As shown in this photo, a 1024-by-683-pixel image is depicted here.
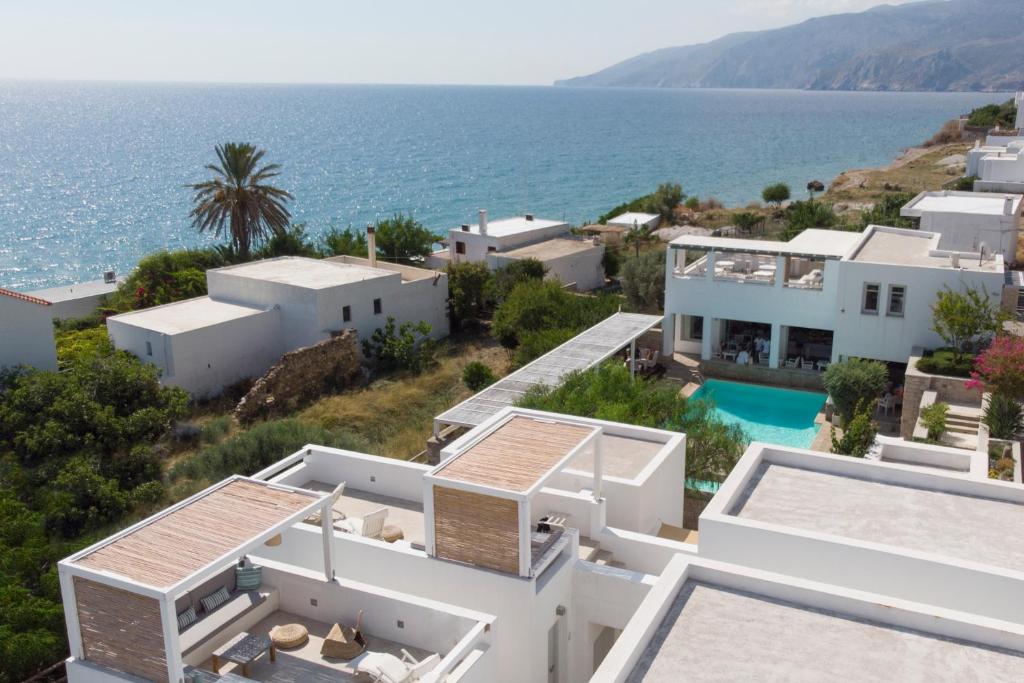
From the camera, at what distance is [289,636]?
33.9ft

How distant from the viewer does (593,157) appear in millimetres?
150500

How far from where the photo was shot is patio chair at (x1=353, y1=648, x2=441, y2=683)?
360 inches

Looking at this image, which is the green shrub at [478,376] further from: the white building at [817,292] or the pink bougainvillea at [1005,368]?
the pink bougainvillea at [1005,368]

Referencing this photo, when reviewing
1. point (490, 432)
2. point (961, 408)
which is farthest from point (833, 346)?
point (490, 432)

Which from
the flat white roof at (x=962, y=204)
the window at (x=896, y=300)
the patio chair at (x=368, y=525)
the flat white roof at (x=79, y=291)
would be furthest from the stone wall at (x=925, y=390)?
the flat white roof at (x=79, y=291)

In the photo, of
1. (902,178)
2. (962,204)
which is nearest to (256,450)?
(962,204)

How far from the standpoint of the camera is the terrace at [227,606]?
29.3ft

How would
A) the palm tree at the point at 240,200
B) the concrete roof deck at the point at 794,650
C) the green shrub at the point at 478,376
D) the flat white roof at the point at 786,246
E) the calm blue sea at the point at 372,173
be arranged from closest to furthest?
1. the concrete roof deck at the point at 794,650
2. the green shrub at the point at 478,376
3. the flat white roof at the point at 786,246
4. the palm tree at the point at 240,200
5. the calm blue sea at the point at 372,173

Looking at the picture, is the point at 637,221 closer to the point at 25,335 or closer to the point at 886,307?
the point at 886,307

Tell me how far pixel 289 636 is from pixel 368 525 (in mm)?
2577

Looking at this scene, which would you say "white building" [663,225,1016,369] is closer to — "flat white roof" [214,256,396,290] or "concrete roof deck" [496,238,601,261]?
"concrete roof deck" [496,238,601,261]

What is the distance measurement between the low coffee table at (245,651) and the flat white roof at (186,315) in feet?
64.4

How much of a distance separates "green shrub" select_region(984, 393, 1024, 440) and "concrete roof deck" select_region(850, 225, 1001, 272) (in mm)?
6443

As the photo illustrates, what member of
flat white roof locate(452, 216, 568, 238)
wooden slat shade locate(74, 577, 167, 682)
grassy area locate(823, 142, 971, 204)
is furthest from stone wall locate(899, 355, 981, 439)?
grassy area locate(823, 142, 971, 204)
